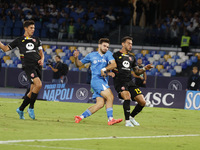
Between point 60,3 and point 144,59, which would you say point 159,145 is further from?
point 60,3

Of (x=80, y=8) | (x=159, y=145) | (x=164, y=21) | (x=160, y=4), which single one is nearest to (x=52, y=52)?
(x=80, y=8)

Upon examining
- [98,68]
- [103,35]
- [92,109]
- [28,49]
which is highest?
[103,35]

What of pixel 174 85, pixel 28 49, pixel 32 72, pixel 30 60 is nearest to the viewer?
pixel 32 72

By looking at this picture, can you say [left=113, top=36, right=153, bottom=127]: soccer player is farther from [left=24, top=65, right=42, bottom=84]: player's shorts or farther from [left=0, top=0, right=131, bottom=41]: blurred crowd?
[left=0, top=0, right=131, bottom=41]: blurred crowd

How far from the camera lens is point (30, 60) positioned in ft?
45.0

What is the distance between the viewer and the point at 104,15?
35188mm

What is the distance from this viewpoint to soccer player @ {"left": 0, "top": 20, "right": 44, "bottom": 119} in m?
13.6

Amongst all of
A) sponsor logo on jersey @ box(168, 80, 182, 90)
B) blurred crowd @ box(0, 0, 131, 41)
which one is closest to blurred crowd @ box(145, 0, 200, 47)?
blurred crowd @ box(0, 0, 131, 41)

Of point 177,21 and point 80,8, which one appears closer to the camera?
point 177,21

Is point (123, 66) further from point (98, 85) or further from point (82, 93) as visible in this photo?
point (82, 93)

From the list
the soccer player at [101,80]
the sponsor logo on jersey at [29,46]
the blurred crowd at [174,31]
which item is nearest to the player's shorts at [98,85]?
the soccer player at [101,80]

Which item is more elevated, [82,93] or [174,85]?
[82,93]

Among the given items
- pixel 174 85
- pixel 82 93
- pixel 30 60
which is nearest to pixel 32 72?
pixel 30 60

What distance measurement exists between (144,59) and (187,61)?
8.44ft
